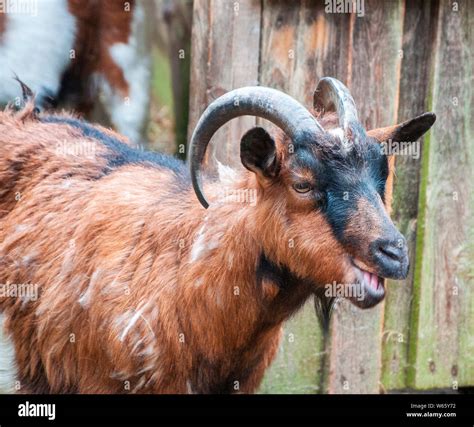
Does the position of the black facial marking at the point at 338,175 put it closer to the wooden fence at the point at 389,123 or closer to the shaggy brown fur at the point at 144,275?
the shaggy brown fur at the point at 144,275

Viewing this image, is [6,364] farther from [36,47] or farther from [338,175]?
[36,47]

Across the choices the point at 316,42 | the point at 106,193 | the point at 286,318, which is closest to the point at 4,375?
the point at 106,193

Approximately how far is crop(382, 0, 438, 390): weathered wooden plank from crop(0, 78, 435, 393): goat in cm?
159

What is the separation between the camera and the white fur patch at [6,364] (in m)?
6.81

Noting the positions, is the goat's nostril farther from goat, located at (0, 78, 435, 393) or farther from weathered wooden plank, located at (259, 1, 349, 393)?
weathered wooden plank, located at (259, 1, 349, 393)

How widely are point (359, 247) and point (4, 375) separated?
293 centimetres

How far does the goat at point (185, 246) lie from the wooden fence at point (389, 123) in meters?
1.11

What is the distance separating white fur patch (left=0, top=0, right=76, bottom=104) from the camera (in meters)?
8.61

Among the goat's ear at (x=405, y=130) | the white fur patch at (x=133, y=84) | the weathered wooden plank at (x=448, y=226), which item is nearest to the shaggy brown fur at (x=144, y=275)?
the goat's ear at (x=405, y=130)

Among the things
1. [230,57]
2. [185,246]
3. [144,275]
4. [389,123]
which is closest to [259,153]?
[185,246]

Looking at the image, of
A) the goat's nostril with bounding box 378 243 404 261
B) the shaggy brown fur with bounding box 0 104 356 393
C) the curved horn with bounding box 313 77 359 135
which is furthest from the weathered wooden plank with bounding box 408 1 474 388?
the goat's nostril with bounding box 378 243 404 261

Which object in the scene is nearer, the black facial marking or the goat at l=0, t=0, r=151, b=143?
the black facial marking

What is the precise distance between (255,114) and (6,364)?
2.68m

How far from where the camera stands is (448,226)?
7.73m
